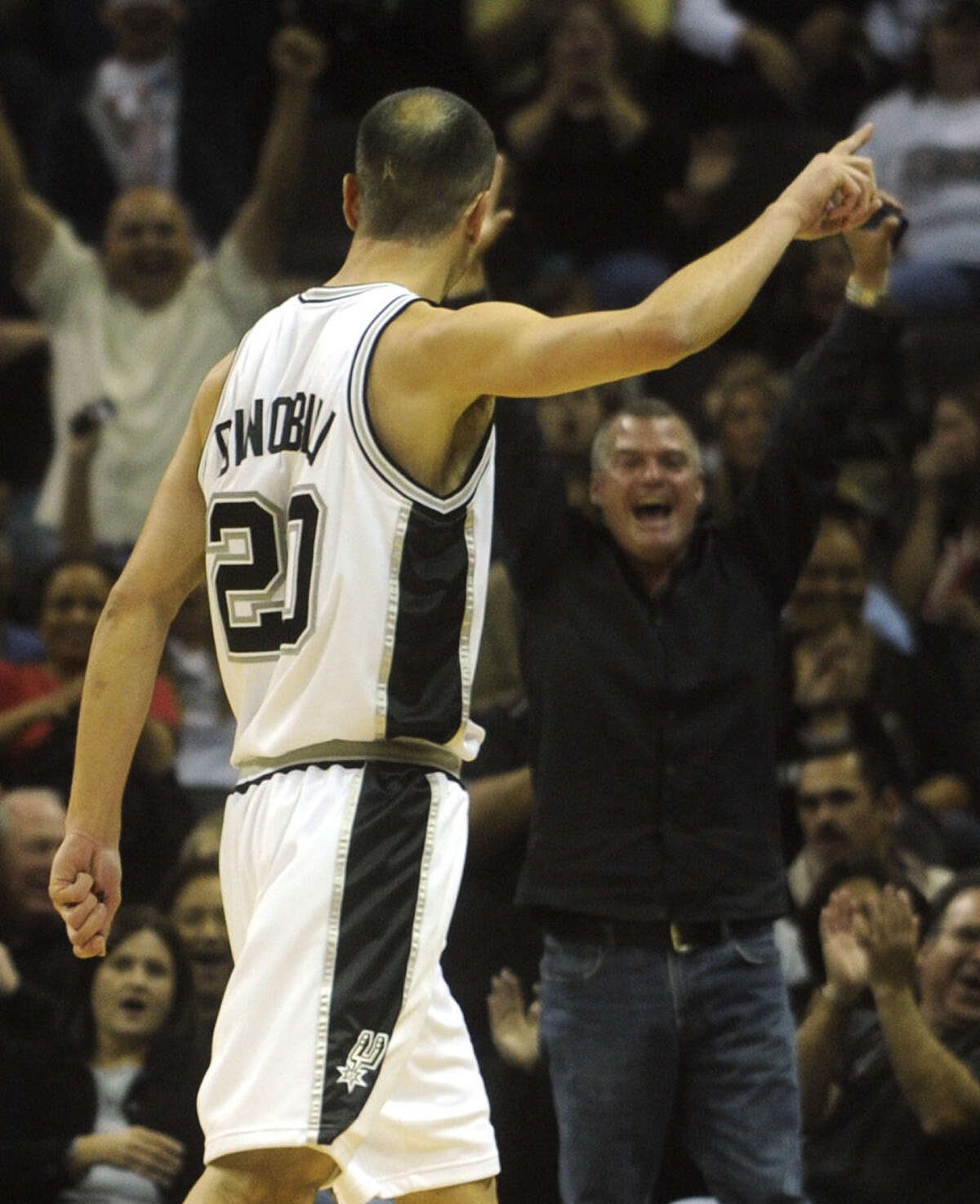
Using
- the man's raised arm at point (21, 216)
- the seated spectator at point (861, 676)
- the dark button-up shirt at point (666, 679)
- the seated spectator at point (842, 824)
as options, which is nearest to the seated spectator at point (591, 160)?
the man's raised arm at point (21, 216)

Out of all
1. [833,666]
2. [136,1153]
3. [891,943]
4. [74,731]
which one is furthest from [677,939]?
[74,731]

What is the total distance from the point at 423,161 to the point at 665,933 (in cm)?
175

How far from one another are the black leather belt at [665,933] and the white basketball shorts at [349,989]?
1.11 m

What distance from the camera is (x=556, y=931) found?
171 inches

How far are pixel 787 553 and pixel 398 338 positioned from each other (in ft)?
5.51

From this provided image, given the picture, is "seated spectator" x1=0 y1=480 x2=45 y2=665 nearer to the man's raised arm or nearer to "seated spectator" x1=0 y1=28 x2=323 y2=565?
"seated spectator" x1=0 y1=28 x2=323 y2=565

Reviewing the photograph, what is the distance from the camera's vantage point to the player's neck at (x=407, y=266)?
3234mm

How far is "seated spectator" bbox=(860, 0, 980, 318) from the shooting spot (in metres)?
9.15

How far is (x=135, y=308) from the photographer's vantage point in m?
8.50

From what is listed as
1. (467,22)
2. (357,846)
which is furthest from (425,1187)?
(467,22)

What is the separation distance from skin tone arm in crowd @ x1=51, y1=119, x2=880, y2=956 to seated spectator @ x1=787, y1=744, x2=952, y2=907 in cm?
298

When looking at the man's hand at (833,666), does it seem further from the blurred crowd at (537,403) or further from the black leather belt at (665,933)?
the black leather belt at (665,933)

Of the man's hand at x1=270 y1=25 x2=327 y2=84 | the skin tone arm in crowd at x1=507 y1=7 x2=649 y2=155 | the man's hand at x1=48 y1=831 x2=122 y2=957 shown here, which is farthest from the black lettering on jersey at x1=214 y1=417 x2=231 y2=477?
the skin tone arm in crowd at x1=507 y1=7 x2=649 y2=155

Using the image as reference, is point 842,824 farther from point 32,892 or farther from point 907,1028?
point 32,892
